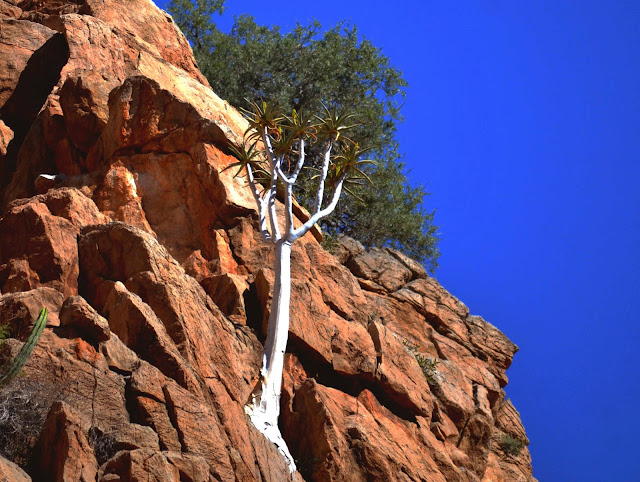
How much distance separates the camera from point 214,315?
16062mm

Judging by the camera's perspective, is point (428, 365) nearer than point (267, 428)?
No

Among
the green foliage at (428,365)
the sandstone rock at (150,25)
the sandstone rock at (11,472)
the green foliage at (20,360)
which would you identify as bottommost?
the sandstone rock at (11,472)

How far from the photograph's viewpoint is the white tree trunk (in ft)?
53.1

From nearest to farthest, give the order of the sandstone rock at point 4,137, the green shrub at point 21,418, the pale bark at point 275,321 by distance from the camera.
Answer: the green shrub at point 21,418 < the pale bark at point 275,321 < the sandstone rock at point 4,137

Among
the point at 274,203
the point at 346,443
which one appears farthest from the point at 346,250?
the point at 346,443

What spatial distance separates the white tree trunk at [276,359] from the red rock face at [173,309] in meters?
0.37

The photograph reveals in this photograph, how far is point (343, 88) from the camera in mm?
36875

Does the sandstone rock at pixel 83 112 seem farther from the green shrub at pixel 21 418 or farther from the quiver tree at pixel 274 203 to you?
the green shrub at pixel 21 418

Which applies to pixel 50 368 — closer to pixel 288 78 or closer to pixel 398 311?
pixel 398 311

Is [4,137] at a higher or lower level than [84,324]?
higher

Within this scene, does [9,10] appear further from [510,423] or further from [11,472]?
[11,472]

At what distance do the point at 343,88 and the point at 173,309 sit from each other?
2355cm

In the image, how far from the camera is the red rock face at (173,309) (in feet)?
40.6

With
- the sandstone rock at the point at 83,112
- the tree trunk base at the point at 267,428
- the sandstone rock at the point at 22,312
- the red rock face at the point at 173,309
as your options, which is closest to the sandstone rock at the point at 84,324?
the red rock face at the point at 173,309
